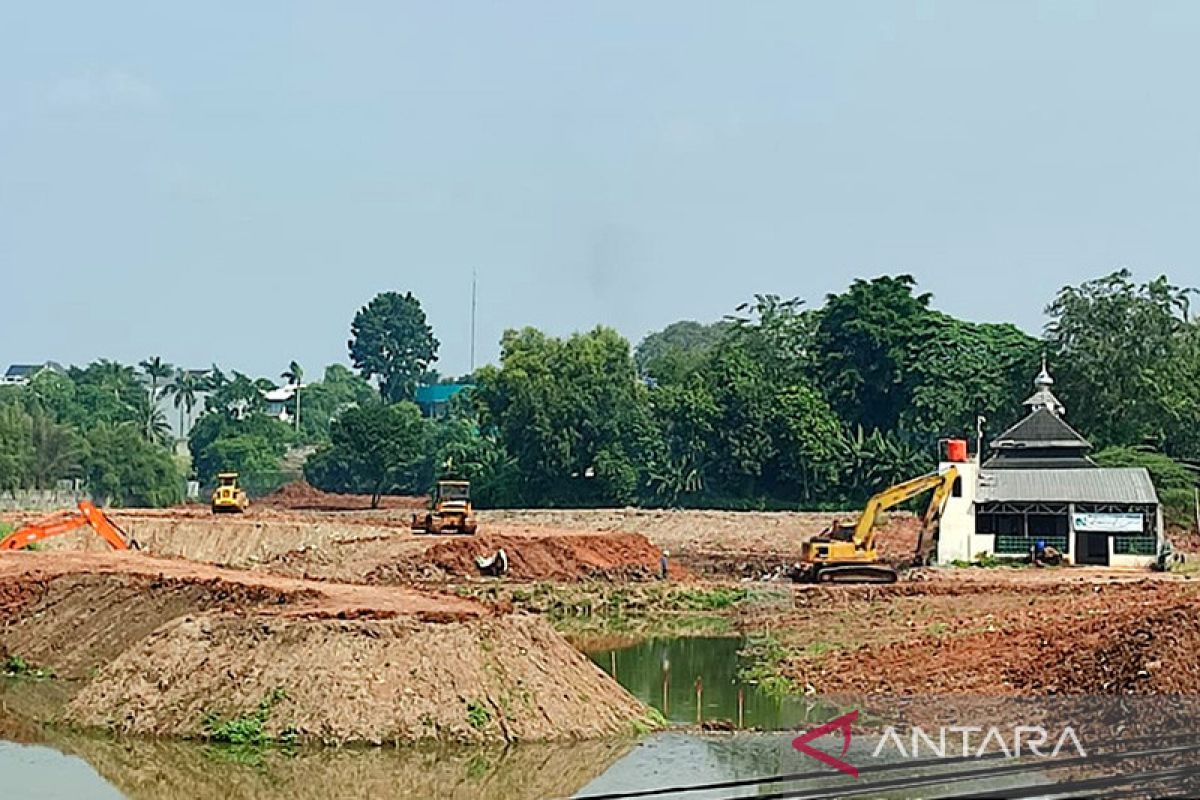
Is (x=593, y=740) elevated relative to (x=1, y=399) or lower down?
lower down

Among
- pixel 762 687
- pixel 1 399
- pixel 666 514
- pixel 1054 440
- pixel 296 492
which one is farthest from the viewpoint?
pixel 1 399

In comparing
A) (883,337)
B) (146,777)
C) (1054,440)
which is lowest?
(146,777)

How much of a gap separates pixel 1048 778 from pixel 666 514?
53633 millimetres

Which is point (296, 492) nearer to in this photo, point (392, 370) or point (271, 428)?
point (271, 428)

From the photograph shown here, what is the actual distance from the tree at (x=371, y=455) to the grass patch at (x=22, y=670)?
59163 millimetres

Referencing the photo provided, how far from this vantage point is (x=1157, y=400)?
73.2 meters

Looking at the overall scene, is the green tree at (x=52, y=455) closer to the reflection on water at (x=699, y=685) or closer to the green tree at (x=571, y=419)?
the green tree at (x=571, y=419)

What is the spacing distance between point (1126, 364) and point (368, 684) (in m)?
56.7

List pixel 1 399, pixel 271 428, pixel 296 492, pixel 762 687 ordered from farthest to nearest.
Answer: pixel 271 428, pixel 1 399, pixel 296 492, pixel 762 687

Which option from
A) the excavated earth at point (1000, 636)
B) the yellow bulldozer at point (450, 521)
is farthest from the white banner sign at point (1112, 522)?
the yellow bulldozer at point (450, 521)

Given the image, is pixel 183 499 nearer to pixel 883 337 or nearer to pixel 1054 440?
pixel 883 337

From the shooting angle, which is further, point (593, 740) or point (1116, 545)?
point (1116, 545)

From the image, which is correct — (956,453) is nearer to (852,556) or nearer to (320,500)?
(852,556)

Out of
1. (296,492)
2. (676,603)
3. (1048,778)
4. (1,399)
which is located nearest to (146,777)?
(1048,778)
